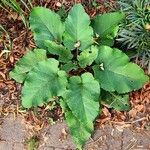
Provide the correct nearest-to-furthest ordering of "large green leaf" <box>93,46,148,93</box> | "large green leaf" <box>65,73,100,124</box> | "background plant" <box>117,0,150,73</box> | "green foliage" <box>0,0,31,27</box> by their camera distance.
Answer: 1. "large green leaf" <box>65,73,100,124</box>
2. "large green leaf" <box>93,46,148,93</box>
3. "background plant" <box>117,0,150,73</box>
4. "green foliage" <box>0,0,31,27</box>

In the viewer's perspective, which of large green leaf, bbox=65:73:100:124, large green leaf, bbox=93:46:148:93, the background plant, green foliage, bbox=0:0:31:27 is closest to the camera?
large green leaf, bbox=65:73:100:124

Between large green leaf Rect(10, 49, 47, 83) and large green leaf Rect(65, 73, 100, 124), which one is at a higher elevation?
large green leaf Rect(10, 49, 47, 83)

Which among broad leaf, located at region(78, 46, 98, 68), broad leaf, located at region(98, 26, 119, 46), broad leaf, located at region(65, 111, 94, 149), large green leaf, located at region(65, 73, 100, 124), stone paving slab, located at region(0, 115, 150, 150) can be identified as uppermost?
broad leaf, located at region(98, 26, 119, 46)

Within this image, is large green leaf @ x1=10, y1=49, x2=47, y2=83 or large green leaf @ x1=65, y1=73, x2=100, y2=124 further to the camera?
large green leaf @ x1=10, y1=49, x2=47, y2=83

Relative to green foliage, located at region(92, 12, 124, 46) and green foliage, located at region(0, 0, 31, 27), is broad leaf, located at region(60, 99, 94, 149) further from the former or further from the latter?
green foliage, located at region(0, 0, 31, 27)

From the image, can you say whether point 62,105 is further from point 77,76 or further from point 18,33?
point 18,33

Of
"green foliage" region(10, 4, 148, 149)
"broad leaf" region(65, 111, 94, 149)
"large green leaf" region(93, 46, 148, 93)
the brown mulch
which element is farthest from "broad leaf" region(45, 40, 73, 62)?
"broad leaf" region(65, 111, 94, 149)

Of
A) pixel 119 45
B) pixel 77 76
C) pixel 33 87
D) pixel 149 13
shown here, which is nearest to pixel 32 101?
pixel 33 87
